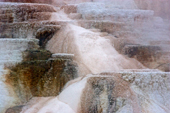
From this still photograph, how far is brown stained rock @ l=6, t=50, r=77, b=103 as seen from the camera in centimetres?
209

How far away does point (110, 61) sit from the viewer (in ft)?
7.40

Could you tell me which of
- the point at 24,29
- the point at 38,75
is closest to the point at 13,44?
the point at 38,75

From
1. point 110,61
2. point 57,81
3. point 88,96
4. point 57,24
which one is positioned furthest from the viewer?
point 57,24

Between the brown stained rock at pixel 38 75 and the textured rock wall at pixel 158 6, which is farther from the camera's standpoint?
the textured rock wall at pixel 158 6

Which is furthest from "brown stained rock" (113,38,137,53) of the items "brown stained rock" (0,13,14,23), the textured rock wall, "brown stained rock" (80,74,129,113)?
the textured rock wall

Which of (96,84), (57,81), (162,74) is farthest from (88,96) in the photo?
(162,74)

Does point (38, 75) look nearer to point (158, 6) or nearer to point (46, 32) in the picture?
point (46, 32)

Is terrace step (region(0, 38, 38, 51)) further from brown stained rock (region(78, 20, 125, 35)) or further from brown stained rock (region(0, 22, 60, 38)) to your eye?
brown stained rock (region(78, 20, 125, 35))

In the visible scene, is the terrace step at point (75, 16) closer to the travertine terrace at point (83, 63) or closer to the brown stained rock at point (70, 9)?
the travertine terrace at point (83, 63)

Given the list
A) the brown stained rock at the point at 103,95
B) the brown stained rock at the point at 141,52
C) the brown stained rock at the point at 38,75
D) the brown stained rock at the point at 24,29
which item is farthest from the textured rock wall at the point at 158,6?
the brown stained rock at the point at 103,95

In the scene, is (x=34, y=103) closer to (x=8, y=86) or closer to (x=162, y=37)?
(x=8, y=86)

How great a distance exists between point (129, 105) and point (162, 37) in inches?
73.3

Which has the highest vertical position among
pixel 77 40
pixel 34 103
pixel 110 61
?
pixel 77 40

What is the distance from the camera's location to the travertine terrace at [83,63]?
1675mm
